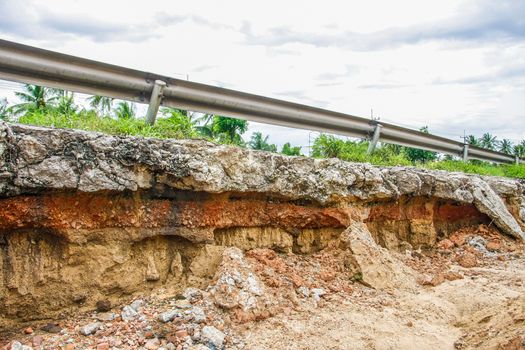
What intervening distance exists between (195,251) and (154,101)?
4.77 feet

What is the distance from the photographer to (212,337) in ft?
9.00

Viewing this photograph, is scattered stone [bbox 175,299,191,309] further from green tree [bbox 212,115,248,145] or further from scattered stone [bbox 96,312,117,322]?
green tree [bbox 212,115,248,145]

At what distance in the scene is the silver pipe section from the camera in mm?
3426

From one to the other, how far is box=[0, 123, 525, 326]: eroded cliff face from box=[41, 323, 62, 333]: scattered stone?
94 mm

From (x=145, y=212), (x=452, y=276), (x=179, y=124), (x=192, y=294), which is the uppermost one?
(x=179, y=124)

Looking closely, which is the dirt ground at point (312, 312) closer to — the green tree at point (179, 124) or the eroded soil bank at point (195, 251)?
the eroded soil bank at point (195, 251)

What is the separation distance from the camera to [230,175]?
3.41 meters

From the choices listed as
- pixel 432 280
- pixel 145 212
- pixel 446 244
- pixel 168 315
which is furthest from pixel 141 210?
pixel 446 244

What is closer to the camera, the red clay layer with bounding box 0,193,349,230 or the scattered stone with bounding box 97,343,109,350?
the scattered stone with bounding box 97,343,109,350

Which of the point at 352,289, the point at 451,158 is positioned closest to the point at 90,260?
the point at 352,289

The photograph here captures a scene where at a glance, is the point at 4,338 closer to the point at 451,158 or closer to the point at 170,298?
the point at 170,298

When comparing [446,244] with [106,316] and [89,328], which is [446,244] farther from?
[89,328]

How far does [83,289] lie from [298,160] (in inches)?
80.0

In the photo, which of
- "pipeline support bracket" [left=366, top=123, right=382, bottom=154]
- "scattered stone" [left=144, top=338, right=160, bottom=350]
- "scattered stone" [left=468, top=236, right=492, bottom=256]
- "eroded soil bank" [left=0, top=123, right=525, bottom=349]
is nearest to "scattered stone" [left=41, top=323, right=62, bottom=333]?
"eroded soil bank" [left=0, top=123, right=525, bottom=349]
